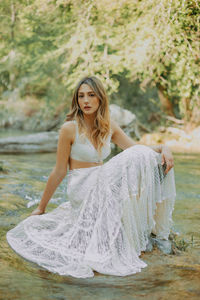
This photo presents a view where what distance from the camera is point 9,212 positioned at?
4027mm

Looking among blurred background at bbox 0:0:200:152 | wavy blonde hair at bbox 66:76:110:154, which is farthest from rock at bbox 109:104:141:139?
wavy blonde hair at bbox 66:76:110:154

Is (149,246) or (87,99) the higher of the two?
(87,99)

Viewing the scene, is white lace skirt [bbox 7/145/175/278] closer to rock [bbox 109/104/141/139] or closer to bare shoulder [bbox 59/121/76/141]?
bare shoulder [bbox 59/121/76/141]

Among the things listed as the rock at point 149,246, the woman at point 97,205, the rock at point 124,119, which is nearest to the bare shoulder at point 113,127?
the woman at point 97,205

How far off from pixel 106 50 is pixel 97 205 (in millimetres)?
8253

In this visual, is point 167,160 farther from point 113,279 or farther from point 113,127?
point 113,279

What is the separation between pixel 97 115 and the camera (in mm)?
3121

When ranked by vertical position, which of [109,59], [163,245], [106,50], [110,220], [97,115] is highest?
[106,50]

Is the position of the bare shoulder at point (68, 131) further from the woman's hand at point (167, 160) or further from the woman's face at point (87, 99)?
the woman's hand at point (167, 160)

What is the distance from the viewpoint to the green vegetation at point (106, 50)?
7.71 m

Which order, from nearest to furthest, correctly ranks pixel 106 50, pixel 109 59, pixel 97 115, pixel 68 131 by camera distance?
pixel 68 131 → pixel 97 115 → pixel 109 59 → pixel 106 50

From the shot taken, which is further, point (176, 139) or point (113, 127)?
point (176, 139)

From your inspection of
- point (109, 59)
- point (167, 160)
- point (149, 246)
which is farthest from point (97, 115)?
point (109, 59)

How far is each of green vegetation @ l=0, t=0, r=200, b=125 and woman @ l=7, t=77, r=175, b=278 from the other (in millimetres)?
4048
